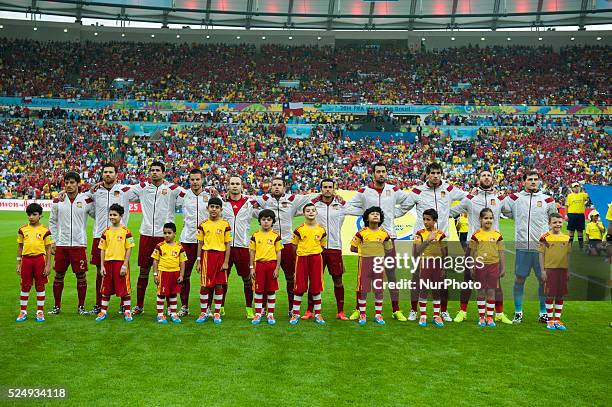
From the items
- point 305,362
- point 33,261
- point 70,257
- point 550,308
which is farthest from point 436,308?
point 33,261

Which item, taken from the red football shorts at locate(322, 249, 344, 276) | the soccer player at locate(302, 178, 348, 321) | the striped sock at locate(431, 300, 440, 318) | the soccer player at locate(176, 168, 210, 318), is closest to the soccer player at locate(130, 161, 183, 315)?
the soccer player at locate(176, 168, 210, 318)

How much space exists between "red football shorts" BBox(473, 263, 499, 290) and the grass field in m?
0.61

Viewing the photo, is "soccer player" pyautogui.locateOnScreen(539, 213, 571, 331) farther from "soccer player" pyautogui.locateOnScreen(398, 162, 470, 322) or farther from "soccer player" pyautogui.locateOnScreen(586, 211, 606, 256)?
"soccer player" pyautogui.locateOnScreen(586, 211, 606, 256)

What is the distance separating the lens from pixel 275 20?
52.4m

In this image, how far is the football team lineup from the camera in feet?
29.5

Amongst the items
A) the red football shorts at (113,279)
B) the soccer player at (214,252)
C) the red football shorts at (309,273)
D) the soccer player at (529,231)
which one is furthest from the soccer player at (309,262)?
the soccer player at (529,231)

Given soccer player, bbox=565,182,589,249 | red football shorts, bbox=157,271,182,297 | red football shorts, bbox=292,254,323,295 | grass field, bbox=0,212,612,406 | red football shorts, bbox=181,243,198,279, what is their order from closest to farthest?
grass field, bbox=0,212,612,406 → red football shorts, bbox=157,271,182,297 → red football shorts, bbox=292,254,323,295 → red football shorts, bbox=181,243,198,279 → soccer player, bbox=565,182,589,249

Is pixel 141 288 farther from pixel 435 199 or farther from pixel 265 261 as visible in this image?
pixel 435 199

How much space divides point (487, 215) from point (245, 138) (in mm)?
33993

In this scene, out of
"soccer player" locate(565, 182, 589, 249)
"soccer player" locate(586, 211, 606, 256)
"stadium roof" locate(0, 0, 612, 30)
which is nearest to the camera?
"soccer player" locate(586, 211, 606, 256)

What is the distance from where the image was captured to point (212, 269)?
8984 mm

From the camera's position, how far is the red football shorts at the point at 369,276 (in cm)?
907

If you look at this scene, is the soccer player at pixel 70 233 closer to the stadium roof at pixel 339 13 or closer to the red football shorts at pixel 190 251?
the red football shorts at pixel 190 251

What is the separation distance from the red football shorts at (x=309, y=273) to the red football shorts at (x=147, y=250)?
2139 mm
